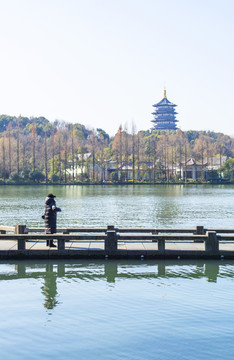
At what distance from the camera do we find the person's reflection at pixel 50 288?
35.1 feet

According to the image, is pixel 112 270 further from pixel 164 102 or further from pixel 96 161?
pixel 164 102

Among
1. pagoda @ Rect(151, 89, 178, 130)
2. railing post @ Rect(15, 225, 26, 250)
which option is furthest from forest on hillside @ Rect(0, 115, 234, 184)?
railing post @ Rect(15, 225, 26, 250)

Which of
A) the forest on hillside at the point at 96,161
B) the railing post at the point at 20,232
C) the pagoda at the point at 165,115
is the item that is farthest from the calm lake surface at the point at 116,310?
the pagoda at the point at 165,115

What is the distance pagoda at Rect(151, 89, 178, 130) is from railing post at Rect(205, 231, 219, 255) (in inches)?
6659

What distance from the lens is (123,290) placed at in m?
11.8

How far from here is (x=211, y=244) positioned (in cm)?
1420

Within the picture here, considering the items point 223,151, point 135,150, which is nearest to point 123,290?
point 135,150

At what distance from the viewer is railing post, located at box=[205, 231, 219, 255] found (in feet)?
46.4

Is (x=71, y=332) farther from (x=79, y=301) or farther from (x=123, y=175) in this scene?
(x=123, y=175)

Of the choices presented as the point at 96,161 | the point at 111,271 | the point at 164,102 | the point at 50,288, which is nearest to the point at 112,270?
the point at 111,271

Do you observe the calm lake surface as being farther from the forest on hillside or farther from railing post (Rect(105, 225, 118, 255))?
the forest on hillside

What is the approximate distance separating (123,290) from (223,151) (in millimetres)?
121498

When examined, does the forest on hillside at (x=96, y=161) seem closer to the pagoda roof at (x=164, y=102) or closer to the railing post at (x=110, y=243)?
A: the pagoda roof at (x=164, y=102)

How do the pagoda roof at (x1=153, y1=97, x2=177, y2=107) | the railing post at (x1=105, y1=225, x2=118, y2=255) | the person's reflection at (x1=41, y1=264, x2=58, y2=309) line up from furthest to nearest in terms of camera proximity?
the pagoda roof at (x1=153, y1=97, x2=177, y2=107)
the railing post at (x1=105, y1=225, x2=118, y2=255)
the person's reflection at (x1=41, y1=264, x2=58, y2=309)
